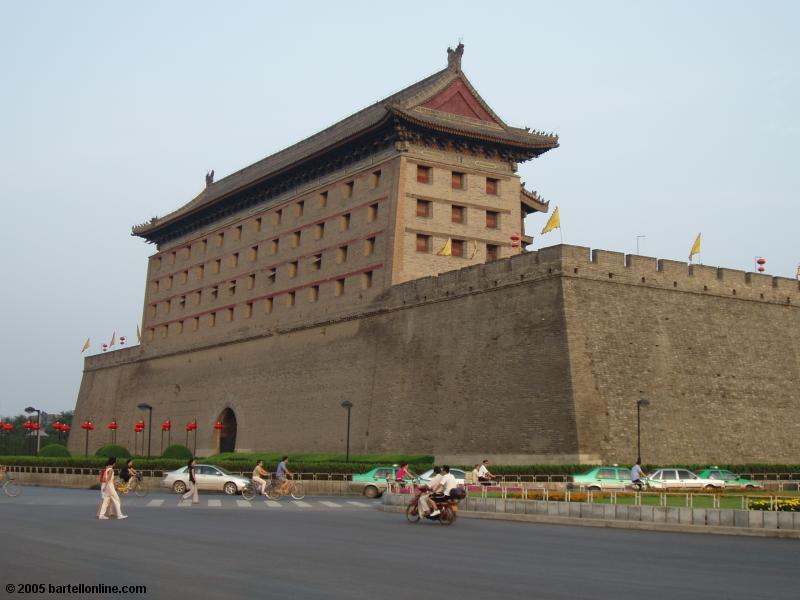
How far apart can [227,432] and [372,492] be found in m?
26.5

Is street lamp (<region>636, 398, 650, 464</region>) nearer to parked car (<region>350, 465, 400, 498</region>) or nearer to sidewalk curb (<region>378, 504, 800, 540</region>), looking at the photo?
parked car (<region>350, 465, 400, 498</region>)

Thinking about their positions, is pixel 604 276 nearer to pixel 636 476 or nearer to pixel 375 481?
pixel 636 476

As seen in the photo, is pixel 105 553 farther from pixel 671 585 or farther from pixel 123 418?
pixel 123 418

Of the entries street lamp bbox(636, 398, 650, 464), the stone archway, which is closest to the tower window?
street lamp bbox(636, 398, 650, 464)

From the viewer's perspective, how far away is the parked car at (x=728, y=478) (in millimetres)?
31766

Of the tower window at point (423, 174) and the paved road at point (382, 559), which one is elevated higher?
the tower window at point (423, 174)

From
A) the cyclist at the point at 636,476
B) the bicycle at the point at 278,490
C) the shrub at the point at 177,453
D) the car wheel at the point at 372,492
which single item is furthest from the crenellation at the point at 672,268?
the shrub at the point at 177,453

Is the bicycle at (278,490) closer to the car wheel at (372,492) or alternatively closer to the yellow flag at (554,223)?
the car wheel at (372,492)

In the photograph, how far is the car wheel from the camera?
110 ft

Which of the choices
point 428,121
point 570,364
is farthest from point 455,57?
point 570,364

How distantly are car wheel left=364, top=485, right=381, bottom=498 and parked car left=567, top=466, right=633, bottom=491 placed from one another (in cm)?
680

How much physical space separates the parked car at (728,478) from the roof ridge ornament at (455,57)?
1027 inches

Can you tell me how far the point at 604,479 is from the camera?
101ft

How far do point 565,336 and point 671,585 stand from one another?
25.1 m
